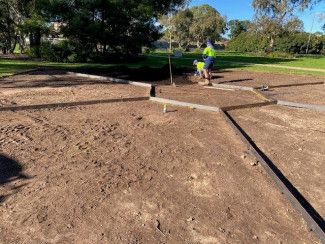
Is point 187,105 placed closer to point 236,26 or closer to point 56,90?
point 56,90

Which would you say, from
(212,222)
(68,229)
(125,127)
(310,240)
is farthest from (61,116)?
(310,240)

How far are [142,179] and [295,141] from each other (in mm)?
3343

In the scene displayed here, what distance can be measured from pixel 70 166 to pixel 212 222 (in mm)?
2160

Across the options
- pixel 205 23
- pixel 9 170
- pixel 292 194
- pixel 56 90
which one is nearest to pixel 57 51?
pixel 56 90

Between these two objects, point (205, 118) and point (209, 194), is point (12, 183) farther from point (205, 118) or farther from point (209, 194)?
point (205, 118)

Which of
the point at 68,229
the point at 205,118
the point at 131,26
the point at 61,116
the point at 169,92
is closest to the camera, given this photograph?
the point at 68,229

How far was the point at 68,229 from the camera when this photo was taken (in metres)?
3.20

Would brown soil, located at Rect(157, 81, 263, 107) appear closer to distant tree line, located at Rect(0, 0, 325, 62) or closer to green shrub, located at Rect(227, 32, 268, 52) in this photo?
distant tree line, located at Rect(0, 0, 325, 62)

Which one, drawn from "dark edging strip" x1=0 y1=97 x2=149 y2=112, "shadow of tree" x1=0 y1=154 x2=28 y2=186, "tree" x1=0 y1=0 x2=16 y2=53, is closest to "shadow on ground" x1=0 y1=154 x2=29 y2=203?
"shadow of tree" x1=0 y1=154 x2=28 y2=186

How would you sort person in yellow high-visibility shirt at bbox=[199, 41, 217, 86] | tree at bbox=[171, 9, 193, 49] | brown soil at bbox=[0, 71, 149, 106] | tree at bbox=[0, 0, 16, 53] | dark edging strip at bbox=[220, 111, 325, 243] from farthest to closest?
1. tree at bbox=[171, 9, 193, 49]
2. tree at bbox=[0, 0, 16, 53]
3. person in yellow high-visibility shirt at bbox=[199, 41, 217, 86]
4. brown soil at bbox=[0, 71, 149, 106]
5. dark edging strip at bbox=[220, 111, 325, 243]

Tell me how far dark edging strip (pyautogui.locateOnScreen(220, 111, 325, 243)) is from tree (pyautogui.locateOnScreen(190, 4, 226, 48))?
57729 mm

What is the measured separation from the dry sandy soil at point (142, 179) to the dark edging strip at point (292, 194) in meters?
0.08

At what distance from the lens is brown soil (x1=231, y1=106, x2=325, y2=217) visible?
450cm

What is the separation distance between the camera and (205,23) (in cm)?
6141
